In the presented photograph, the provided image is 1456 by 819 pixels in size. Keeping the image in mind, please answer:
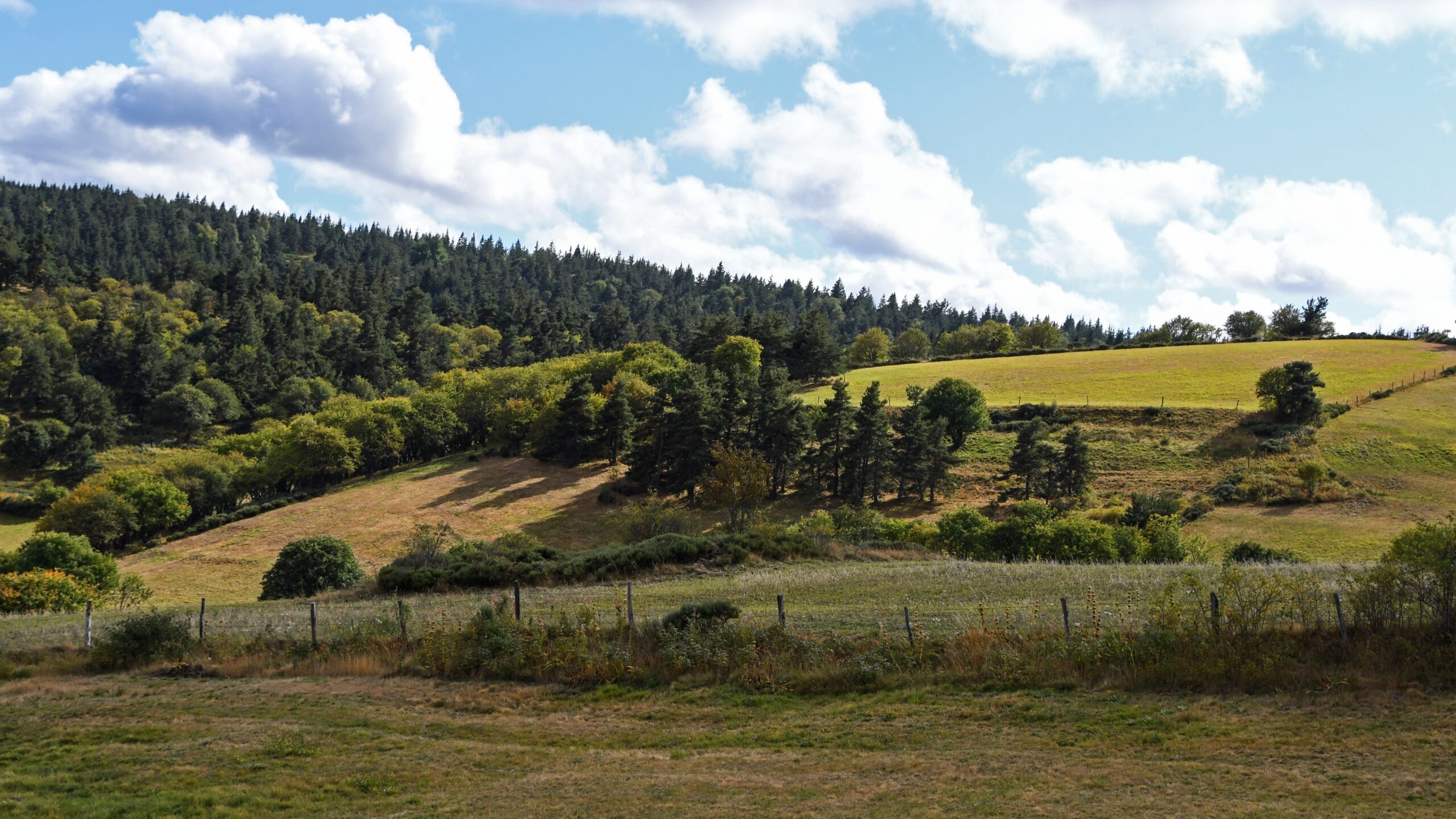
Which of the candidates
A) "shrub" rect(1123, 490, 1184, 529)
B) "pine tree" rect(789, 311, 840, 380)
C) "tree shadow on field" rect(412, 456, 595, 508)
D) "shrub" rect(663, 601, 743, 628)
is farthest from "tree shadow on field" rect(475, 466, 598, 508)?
"shrub" rect(663, 601, 743, 628)

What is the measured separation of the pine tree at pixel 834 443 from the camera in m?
75.5

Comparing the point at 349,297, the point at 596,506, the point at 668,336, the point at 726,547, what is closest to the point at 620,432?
the point at 596,506

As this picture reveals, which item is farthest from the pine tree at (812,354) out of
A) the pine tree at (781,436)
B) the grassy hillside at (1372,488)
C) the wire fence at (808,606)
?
the wire fence at (808,606)

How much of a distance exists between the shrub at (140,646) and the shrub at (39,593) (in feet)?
57.8

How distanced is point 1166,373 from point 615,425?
63808 millimetres

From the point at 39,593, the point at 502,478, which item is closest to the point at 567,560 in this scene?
the point at 39,593

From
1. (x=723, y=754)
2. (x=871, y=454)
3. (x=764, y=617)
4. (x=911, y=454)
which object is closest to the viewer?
(x=723, y=754)

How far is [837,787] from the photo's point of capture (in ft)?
43.0

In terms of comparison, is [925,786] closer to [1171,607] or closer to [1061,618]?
[1171,607]

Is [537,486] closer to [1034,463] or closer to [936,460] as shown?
[936,460]

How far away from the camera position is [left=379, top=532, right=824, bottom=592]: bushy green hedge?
113 feet

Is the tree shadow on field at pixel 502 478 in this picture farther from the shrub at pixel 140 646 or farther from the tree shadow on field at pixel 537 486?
the shrub at pixel 140 646

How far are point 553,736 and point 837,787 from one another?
5.83 meters

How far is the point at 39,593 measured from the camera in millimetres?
37531
